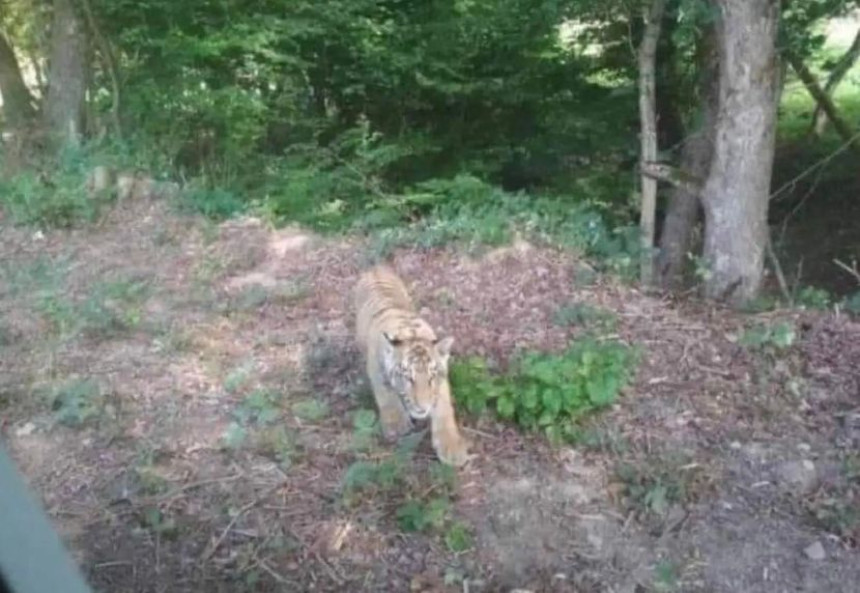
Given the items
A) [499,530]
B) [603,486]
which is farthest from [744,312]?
[499,530]

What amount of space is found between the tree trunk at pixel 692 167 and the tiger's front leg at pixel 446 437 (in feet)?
9.93

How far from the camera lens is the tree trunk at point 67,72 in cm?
848

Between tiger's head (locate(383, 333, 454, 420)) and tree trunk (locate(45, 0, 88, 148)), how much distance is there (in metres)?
5.69

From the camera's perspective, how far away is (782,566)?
126 inches

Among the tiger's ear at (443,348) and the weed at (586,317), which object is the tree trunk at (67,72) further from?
the tiger's ear at (443,348)

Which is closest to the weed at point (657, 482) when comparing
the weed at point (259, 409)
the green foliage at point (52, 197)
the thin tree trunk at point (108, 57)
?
the weed at point (259, 409)

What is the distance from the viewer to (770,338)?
4379mm

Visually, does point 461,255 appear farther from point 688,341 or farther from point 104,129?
point 104,129

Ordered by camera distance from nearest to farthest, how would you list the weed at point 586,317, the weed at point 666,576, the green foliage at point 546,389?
the weed at point 666,576 < the green foliage at point 546,389 < the weed at point 586,317

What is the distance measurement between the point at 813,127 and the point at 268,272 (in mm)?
6228

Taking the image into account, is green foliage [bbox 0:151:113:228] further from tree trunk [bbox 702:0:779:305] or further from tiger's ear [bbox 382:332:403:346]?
tree trunk [bbox 702:0:779:305]

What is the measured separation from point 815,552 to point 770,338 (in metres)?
1.29

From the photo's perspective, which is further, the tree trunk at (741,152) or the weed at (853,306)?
the tree trunk at (741,152)

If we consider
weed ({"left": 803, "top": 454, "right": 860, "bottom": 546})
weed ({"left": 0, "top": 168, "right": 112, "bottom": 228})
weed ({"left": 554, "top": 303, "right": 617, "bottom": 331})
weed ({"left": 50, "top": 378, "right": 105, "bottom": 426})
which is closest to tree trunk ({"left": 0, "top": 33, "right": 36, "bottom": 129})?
weed ({"left": 0, "top": 168, "right": 112, "bottom": 228})
